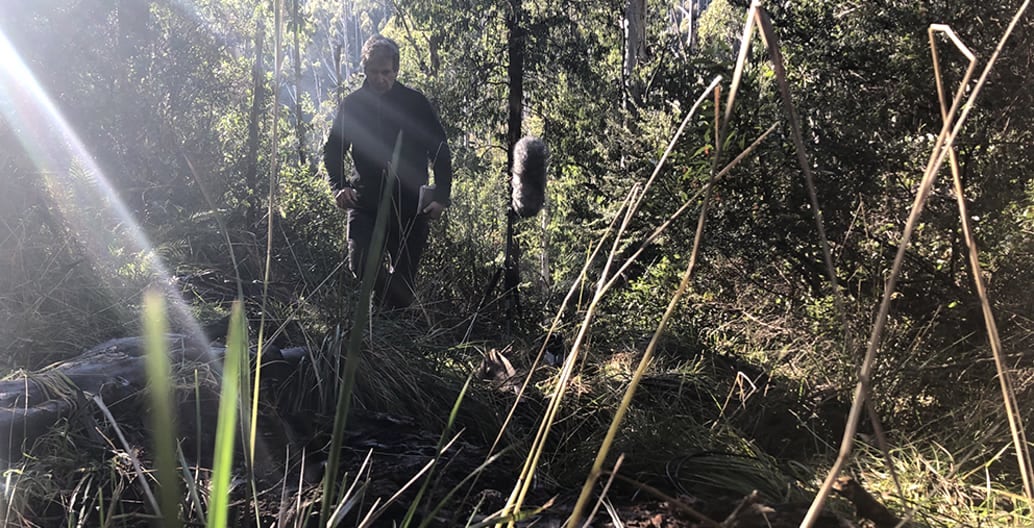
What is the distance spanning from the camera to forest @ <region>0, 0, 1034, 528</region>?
801 mm

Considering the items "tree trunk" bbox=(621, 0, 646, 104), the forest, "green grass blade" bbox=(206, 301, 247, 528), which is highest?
"tree trunk" bbox=(621, 0, 646, 104)

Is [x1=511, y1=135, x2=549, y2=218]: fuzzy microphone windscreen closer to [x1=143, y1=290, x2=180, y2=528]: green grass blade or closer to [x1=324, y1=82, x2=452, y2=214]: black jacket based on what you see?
[x1=324, y1=82, x2=452, y2=214]: black jacket

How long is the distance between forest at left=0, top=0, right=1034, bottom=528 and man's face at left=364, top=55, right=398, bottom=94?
1146 millimetres

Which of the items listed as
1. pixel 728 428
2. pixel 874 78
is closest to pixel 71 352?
pixel 728 428

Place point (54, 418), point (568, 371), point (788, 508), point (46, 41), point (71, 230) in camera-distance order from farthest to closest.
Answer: point (46, 41) < point (71, 230) < point (54, 418) < point (788, 508) < point (568, 371)

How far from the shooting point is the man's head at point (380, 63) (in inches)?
140

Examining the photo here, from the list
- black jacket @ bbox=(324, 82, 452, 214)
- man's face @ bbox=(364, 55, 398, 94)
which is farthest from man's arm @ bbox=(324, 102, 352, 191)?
man's face @ bbox=(364, 55, 398, 94)

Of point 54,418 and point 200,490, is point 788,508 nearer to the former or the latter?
point 200,490

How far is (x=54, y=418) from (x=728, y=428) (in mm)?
2053

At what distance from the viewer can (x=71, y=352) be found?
2.81 m

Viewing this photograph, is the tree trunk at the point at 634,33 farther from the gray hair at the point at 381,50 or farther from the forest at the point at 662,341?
the gray hair at the point at 381,50

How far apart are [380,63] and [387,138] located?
0.43m

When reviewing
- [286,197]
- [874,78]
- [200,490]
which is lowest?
[286,197]

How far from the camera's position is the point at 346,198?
3463mm
